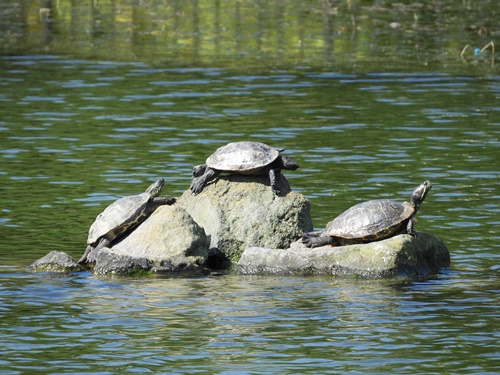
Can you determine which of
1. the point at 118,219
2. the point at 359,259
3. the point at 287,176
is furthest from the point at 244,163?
the point at 287,176

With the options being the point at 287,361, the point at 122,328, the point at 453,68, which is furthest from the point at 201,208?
the point at 453,68

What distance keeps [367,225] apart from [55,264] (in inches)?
147

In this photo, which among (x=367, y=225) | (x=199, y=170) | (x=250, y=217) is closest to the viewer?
(x=367, y=225)

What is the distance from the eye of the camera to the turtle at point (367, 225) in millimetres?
14773

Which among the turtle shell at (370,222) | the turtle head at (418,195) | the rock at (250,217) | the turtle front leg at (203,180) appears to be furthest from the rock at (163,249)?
the turtle head at (418,195)

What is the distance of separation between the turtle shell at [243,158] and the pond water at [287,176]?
1537 millimetres

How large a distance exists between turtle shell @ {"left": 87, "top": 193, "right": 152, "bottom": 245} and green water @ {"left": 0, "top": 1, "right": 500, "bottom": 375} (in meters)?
0.84

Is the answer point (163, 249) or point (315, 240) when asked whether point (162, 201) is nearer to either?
point (163, 249)

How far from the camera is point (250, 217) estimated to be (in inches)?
614

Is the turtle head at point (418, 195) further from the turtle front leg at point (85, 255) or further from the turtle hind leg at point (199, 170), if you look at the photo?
the turtle front leg at point (85, 255)

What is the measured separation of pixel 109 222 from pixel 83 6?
34756 millimetres

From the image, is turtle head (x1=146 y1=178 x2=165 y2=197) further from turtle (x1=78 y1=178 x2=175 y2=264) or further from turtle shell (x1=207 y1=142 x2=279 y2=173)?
turtle shell (x1=207 y1=142 x2=279 y2=173)

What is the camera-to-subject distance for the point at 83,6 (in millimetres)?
49000

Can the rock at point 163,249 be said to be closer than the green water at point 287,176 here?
No
